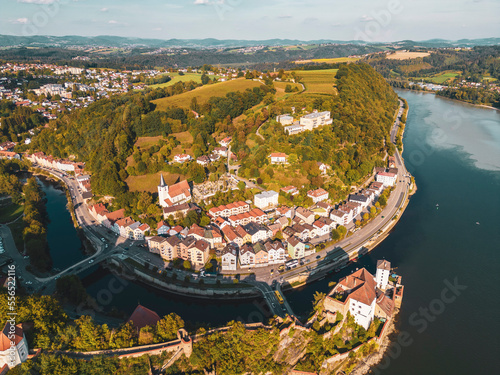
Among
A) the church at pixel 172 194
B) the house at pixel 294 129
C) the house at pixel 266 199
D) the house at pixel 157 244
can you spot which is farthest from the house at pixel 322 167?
the house at pixel 157 244

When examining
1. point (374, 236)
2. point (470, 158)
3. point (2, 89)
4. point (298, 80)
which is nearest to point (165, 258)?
point (374, 236)

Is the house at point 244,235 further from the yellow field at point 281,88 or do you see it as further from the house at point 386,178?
the yellow field at point 281,88

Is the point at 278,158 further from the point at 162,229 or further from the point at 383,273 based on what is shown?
the point at 383,273

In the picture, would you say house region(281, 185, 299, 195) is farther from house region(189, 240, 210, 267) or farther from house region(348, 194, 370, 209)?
house region(189, 240, 210, 267)

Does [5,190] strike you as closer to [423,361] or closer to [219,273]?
[219,273]

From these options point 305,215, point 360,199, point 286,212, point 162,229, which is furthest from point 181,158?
point 360,199

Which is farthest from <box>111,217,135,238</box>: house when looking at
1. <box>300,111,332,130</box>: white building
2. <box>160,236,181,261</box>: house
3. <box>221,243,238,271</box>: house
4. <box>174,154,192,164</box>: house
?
<box>300,111,332,130</box>: white building
